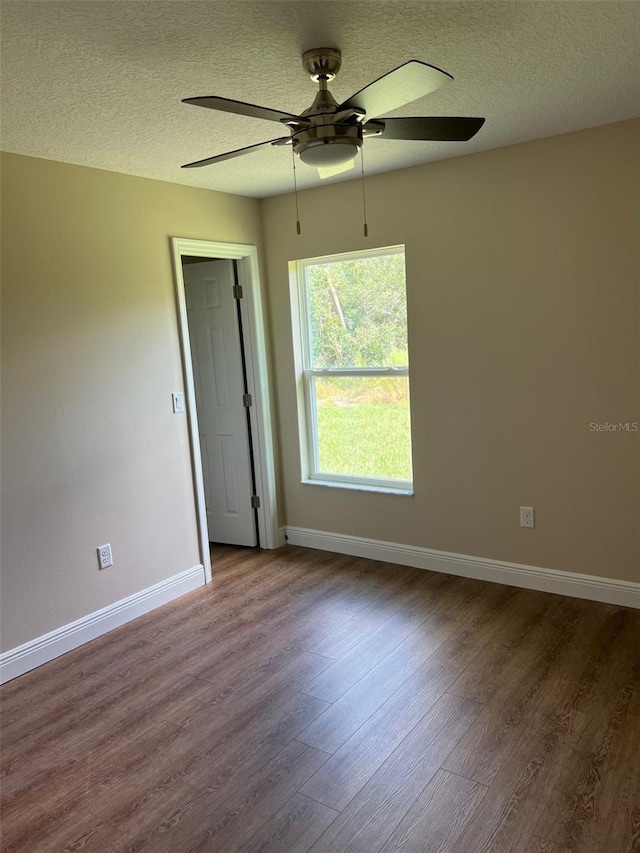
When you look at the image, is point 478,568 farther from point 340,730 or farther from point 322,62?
point 322,62

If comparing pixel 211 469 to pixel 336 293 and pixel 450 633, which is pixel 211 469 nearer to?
pixel 336 293

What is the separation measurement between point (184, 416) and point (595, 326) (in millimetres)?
2334

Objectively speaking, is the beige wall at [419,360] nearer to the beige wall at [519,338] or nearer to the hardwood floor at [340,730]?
the beige wall at [519,338]

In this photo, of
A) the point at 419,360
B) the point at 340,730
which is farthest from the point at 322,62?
the point at 340,730

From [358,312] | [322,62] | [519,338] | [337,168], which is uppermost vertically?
[322,62]

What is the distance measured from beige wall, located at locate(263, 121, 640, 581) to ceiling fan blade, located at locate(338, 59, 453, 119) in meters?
1.27

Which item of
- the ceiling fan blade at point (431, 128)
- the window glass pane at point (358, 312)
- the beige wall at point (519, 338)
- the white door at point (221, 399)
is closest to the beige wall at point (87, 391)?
the white door at point (221, 399)

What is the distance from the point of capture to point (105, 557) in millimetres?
3207

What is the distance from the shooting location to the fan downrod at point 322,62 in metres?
1.89

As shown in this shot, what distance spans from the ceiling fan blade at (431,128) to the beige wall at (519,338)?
3.39 feet

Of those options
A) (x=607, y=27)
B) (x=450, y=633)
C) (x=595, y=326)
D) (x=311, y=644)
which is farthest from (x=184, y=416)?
(x=607, y=27)

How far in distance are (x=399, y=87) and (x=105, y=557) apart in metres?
2.64

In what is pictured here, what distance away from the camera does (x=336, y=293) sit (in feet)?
13.1

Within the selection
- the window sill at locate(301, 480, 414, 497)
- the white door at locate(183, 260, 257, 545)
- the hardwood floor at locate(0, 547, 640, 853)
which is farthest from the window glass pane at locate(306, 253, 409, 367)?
the hardwood floor at locate(0, 547, 640, 853)
